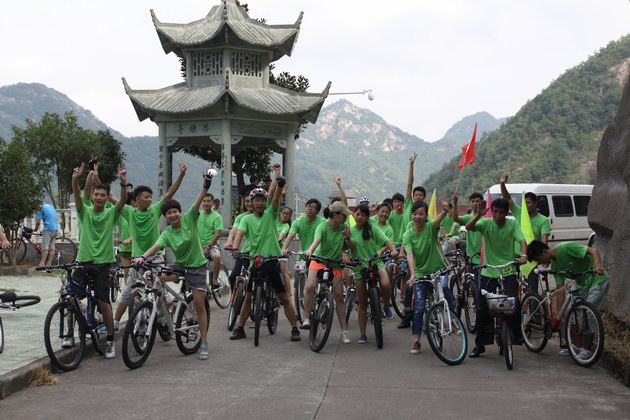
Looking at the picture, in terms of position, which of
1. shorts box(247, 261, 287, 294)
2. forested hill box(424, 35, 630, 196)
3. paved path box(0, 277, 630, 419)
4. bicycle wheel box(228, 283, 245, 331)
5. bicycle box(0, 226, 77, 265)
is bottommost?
paved path box(0, 277, 630, 419)

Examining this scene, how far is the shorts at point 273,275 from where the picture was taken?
9.29 m

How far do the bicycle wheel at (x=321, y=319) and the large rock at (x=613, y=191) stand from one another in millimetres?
3381

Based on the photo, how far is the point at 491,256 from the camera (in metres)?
8.66

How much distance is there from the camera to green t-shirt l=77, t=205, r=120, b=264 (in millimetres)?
8078

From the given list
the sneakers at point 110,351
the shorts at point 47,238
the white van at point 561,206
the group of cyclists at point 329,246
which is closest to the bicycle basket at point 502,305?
the group of cyclists at point 329,246

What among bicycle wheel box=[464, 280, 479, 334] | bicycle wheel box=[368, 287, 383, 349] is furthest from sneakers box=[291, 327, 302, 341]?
bicycle wheel box=[464, 280, 479, 334]

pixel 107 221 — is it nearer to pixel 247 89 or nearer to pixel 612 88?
pixel 247 89

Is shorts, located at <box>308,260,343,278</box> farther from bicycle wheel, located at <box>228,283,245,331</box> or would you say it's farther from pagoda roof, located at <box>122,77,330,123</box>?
pagoda roof, located at <box>122,77,330,123</box>

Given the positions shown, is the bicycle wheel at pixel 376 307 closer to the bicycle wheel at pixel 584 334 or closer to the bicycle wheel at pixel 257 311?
the bicycle wheel at pixel 257 311

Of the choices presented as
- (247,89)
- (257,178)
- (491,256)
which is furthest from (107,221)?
(257,178)

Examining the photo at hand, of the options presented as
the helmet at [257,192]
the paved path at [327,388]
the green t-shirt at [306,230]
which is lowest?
the paved path at [327,388]

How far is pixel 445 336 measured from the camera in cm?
782

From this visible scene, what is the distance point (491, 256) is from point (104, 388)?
4545 millimetres

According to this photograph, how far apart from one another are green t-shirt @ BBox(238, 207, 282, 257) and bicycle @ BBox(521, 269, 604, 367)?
10.2ft
